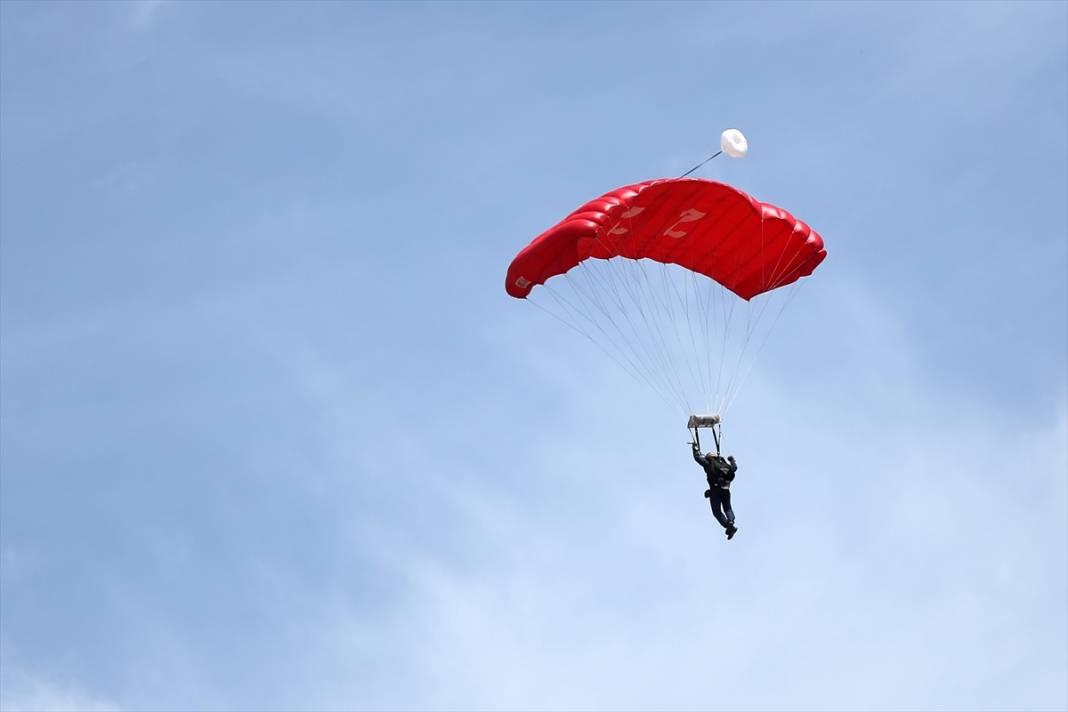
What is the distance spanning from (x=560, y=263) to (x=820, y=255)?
17.5ft

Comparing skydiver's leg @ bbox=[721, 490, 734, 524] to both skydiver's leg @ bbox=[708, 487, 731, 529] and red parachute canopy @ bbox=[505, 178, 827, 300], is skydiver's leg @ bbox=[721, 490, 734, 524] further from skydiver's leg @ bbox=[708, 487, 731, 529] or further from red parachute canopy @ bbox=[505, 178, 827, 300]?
red parachute canopy @ bbox=[505, 178, 827, 300]

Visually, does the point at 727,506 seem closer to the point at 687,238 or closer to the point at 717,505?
the point at 717,505

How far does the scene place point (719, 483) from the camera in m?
31.3

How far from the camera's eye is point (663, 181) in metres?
31.8

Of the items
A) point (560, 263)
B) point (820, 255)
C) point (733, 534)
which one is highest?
point (820, 255)

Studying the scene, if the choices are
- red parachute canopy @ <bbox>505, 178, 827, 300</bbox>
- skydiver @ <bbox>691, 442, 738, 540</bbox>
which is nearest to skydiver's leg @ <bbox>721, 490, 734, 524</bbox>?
skydiver @ <bbox>691, 442, 738, 540</bbox>

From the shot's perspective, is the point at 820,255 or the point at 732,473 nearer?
the point at 732,473

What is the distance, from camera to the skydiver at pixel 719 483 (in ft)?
103

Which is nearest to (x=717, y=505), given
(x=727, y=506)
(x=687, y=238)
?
(x=727, y=506)

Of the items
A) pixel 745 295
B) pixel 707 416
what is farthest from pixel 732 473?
pixel 745 295

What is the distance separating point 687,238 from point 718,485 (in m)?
4.71

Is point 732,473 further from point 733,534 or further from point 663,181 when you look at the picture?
point 663,181

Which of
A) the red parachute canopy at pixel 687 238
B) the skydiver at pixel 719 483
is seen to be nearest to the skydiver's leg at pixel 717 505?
the skydiver at pixel 719 483

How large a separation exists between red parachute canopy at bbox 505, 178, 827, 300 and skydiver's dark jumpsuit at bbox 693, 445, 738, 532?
380 cm
